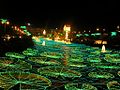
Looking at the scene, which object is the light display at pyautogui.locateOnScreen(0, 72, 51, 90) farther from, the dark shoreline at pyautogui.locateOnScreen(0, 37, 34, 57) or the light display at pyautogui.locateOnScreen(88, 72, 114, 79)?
the dark shoreline at pyautogui.locateOnScreen(0, 37, 34, 57)

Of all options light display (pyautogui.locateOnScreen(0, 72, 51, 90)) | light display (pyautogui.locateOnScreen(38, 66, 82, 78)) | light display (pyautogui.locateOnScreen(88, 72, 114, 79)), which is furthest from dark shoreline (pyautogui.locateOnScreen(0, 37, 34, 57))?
light display (pyautogui.locateOnScreen(88, 72, 114, 79))

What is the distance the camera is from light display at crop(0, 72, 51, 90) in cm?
1041

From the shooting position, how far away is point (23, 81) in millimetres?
11312

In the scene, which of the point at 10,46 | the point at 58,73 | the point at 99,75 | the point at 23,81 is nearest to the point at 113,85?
the point at 99,75

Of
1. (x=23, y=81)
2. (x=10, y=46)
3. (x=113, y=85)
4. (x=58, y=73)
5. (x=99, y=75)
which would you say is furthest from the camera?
(x=10, y=46)

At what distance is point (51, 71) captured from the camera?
14.3 meters

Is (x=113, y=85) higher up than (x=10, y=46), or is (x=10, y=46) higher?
(x=10, y=46)

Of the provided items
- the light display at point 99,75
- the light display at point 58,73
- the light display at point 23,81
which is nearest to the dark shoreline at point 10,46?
the light display at point 58,73

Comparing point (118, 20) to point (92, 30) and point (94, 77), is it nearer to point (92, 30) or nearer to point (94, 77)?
point (92, 30)

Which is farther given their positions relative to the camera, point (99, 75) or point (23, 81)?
point (99, 75)

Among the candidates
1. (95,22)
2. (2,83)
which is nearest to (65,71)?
(2,83)

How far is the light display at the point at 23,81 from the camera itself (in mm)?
10414

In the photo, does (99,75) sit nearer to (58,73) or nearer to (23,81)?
(58,73)

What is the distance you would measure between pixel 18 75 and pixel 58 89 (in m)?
2.74
